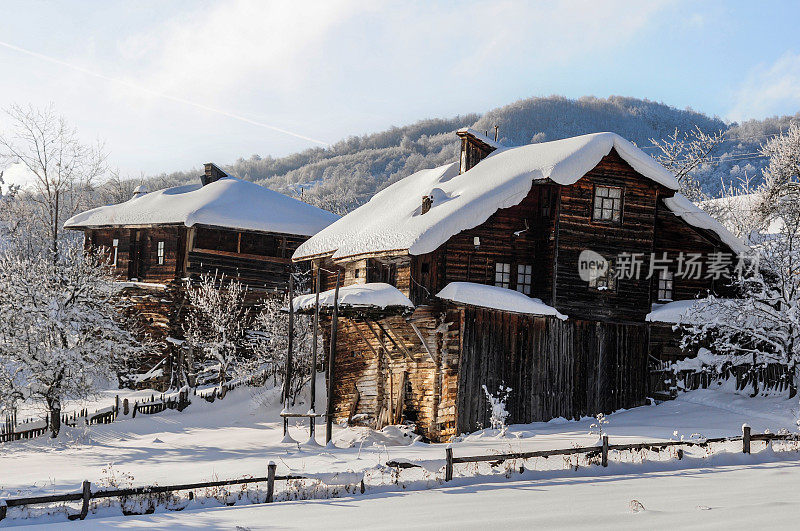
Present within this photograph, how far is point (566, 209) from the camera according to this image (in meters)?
25.4

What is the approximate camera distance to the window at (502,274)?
2562cm

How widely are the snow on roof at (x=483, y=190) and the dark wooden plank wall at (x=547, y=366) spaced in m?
2.90

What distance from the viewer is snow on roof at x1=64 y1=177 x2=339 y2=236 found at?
130 ft

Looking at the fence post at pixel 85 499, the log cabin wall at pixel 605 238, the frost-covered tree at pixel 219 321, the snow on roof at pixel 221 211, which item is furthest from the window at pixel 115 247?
the fence post at pixel 85 499

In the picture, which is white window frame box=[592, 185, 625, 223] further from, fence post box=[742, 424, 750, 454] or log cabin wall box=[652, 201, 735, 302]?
fence post box=[742, 424, 750, 454]

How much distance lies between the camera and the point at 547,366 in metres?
24.5

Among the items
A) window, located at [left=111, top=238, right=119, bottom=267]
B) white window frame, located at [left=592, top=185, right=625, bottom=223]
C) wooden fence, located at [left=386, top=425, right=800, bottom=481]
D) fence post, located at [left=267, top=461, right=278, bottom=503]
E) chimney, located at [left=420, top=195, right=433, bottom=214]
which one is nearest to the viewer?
fence post, located at [left=267, top=461, right=278, bottom=503]

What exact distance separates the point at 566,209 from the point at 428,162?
122290 mm

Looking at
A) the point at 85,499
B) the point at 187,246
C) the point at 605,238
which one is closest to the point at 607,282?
the point at 605,238

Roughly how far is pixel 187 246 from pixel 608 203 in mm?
A: 22605

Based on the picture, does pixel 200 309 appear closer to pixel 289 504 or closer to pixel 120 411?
pixel 120 411

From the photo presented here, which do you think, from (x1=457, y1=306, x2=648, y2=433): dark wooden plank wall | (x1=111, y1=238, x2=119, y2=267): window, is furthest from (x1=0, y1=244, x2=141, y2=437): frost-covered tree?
(x1=457, y1=306, x2=648, y2=433): dark wooden plank wall

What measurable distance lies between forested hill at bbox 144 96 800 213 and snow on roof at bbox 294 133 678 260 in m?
94.9

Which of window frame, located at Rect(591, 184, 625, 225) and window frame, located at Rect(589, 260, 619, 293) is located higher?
window frame, located at Rect(591, 184, 625, 225)
